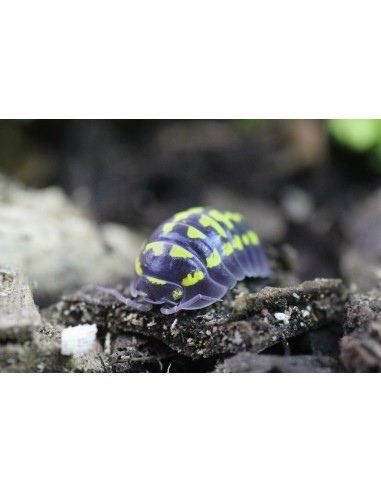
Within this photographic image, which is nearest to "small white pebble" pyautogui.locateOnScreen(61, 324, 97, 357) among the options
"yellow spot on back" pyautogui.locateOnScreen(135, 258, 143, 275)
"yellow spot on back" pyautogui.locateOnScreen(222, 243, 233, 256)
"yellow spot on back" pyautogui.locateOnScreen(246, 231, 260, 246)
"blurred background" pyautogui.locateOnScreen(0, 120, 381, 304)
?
"yellow spot on back" pyautogui.locateOnScreen(135, 258, 143, 275)

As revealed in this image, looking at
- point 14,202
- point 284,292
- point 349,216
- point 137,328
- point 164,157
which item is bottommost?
point 137,328

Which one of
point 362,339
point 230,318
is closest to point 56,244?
point 230,318

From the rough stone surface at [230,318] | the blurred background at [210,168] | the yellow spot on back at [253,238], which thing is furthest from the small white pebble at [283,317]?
the blurred background at [210,168]

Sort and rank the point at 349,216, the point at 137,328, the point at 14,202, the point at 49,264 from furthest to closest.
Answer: the point at 349,216 → the point at 14,202 → the point at 49,264 → the point at 137,328

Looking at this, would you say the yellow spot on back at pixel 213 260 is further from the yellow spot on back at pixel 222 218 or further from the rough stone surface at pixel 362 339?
the rough stone surface at pixel 362 339

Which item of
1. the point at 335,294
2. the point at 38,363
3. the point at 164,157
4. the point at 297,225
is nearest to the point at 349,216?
the point at 297,225

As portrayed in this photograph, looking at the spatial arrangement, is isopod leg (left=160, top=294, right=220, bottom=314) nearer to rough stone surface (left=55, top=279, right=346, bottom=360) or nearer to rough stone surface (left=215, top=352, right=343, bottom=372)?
rough stone surface (left=55, top=279, right=346, bottom=360)

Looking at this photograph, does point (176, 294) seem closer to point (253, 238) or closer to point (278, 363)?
point (278, 363)
